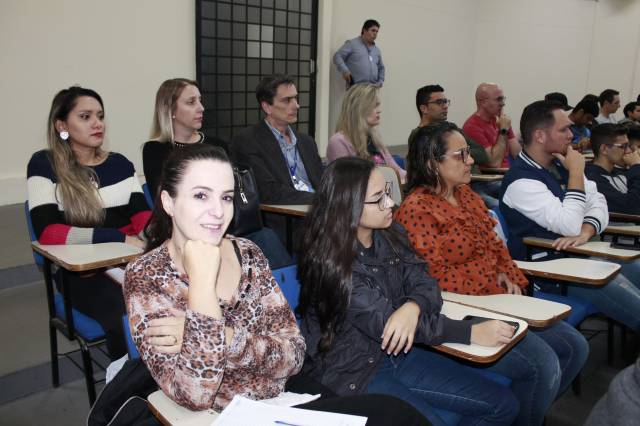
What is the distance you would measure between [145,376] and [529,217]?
194cm

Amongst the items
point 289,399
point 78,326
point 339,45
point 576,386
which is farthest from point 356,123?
point 339,45

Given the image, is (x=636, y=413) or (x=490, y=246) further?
(x=490, y=246)

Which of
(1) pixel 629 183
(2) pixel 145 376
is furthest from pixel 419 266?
(1) pixel 629 183

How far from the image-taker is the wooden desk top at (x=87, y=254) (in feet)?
6.35

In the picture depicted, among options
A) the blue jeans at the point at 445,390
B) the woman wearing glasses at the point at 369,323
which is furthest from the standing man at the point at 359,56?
the blue jeans at the point at 445,390

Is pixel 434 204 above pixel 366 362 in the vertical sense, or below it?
above

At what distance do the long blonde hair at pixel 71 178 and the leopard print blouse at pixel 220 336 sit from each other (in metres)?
1.15

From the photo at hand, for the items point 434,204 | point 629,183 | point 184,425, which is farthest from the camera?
point 629,183

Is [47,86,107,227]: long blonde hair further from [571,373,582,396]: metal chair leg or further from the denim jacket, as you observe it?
[571,373,582,396]: metal chair leg

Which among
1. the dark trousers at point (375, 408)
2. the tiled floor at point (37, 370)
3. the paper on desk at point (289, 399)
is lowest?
the tiled floor at point (37, 370)

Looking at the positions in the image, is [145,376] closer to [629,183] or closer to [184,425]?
[184,425]

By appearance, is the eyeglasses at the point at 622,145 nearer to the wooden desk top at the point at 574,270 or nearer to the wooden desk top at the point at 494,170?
the wooden desk top at the point at 494,170

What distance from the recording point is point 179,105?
3006 millimetres

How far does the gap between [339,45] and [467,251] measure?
5563mm
